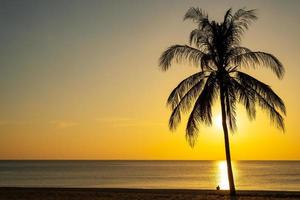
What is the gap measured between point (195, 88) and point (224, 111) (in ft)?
5.91

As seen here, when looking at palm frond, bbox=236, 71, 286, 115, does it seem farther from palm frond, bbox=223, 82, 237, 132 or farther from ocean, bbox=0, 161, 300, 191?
ocean, bbox=0, 161, 300, 191

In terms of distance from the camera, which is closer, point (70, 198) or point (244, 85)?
point (244, 85)

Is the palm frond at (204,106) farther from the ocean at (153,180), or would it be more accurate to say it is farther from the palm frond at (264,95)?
the ocean at (153,180)

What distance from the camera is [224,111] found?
23.2 meters

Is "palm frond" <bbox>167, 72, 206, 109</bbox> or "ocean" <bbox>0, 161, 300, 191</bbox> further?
"ocean" <bbox>0, 161, 300, 191</bbox>

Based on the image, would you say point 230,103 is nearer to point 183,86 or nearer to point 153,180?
point 183,86

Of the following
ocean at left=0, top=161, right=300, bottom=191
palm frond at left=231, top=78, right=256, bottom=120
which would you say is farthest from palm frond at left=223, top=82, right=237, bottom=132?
ocean at left=0, top=161, right=300, bottom=191

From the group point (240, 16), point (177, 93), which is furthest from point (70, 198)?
point (240, 16)

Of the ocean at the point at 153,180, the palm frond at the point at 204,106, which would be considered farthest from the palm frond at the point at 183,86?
the ocean at the point at 153,180

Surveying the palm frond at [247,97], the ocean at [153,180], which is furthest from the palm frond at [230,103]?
the ocean at [153,180]

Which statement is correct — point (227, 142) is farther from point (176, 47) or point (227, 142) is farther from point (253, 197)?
point (176, 47)

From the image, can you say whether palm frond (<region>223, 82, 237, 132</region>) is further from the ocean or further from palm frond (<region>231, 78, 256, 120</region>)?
the ocean

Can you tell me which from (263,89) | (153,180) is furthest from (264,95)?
(153,180)

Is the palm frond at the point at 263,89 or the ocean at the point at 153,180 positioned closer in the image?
the palm frond at the point at 263,89
